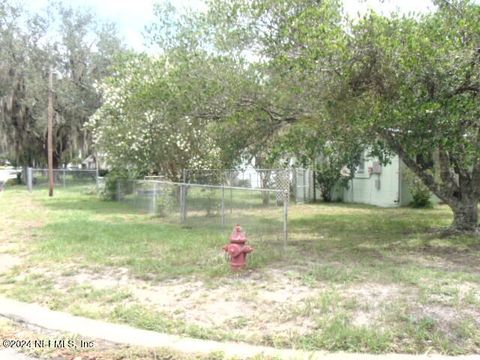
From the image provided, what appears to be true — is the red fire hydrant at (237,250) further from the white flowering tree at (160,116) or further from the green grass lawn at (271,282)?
the white flowering tree at (160,116)

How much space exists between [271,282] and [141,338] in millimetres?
2227

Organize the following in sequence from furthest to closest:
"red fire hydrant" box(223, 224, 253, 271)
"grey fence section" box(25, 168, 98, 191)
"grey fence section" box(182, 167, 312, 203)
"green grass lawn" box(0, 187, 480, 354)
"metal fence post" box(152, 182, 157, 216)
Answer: "grey fence section" box(25, 168, 98, 191), "grey fence section" box(182, 167, 312, 203), "metal fence post" box(152, 182, 157, 216), "red fire hydrant" box(223, 224, 253, 271), "green grass lawn" box(0, 187, 480, 354)

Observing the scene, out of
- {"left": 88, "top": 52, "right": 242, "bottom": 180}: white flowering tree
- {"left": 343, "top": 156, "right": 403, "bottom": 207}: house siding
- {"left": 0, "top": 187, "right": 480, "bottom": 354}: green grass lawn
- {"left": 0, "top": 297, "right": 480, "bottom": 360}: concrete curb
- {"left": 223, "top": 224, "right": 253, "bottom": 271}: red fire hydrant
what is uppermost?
{"left": 88, "top": 52, "right": 242, "bottom": 180}: white flowering tree

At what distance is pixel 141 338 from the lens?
4238 millimetres

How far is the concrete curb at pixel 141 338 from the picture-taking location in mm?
3855

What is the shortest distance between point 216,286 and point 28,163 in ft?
104

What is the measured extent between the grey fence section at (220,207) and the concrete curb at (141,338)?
4932 mm

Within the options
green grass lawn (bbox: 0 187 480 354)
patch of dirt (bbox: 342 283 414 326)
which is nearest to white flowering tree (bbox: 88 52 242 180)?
green grass lawn (bbox: 0 187 480 354)

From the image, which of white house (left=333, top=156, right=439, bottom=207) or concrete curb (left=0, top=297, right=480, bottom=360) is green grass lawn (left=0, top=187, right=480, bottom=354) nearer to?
concrete curb (left=0, top=297, right=480, bottom=360)

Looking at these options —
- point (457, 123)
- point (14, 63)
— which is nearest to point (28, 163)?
point (14, 63)

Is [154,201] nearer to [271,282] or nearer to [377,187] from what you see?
[271,282]

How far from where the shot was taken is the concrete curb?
3.86 metres

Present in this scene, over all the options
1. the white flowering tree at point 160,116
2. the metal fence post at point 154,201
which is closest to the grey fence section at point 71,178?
the white flowering tree at point 160,116

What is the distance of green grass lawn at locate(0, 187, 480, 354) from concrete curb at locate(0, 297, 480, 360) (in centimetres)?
13
